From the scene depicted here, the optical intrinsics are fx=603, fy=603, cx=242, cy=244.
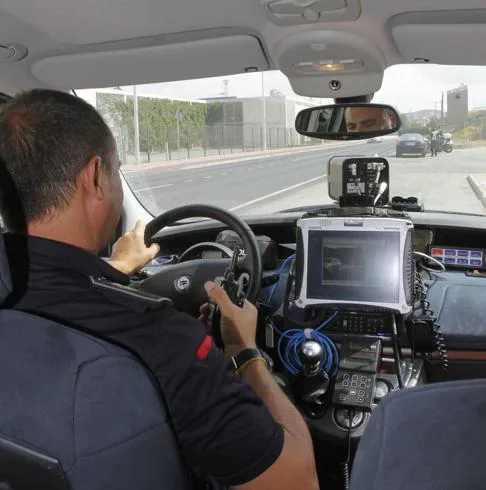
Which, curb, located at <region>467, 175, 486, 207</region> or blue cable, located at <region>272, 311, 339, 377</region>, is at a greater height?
curb, located at <region>467, 175, 486, 207</region>

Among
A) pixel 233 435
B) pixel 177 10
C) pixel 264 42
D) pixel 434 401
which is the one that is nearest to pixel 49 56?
pixel 177 10

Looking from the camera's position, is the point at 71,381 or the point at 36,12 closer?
the point at 71,381

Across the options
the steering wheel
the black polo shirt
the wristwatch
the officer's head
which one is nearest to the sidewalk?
the steering wheel

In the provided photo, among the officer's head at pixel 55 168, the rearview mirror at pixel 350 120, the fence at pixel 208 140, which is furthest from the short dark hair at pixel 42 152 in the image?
the fence at pixel 208 140

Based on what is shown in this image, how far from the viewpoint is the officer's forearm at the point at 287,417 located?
1.42 metres

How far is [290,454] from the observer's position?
53.6 inches

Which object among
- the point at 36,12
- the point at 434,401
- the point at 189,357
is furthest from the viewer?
the point at 36,12

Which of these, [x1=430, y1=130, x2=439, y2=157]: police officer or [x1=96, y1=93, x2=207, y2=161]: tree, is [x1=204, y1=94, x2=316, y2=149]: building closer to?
[x1=96, y1=93, x2=207, y2=161]: tree

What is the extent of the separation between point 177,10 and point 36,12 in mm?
546

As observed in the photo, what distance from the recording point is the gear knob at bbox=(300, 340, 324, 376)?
8.06ft

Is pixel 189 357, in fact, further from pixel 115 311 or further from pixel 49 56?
pixel 49 56

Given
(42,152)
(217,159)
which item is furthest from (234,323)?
(217,159)

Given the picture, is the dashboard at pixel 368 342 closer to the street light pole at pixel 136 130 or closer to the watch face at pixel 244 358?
the watch face at pixel 244 358

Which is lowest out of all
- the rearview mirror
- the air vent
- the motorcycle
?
the motorcycle
